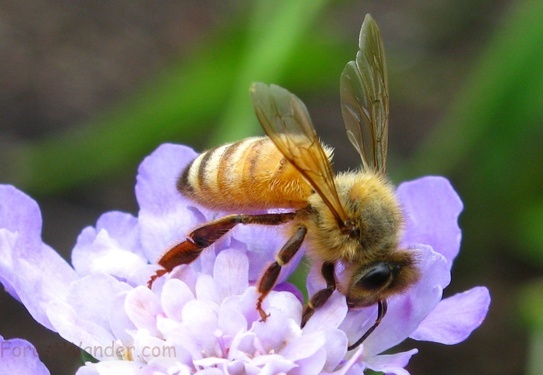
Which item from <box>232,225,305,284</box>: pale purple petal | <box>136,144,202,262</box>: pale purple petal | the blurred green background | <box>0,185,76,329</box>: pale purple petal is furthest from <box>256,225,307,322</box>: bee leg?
the blurred green background

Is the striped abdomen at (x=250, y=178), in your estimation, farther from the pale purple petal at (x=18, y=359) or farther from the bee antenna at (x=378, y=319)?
the pale purple petal at (x=18, y=359)

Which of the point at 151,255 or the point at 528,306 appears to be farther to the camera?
the point at 528,306

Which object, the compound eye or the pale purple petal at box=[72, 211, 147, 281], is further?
the pale purple petal at box=[72, 211, 147, 281]

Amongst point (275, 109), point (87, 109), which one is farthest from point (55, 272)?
point (87, 109)

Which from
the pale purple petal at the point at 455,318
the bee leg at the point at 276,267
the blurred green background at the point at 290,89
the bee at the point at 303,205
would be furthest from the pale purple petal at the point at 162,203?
the blurred green background at the point at 290,89

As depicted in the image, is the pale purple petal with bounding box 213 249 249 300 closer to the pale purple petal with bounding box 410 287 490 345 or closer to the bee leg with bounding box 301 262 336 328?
the bee leg with bounding box 301 262 336 328

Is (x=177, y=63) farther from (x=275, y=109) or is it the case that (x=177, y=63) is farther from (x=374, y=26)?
(x=275, y=109)
